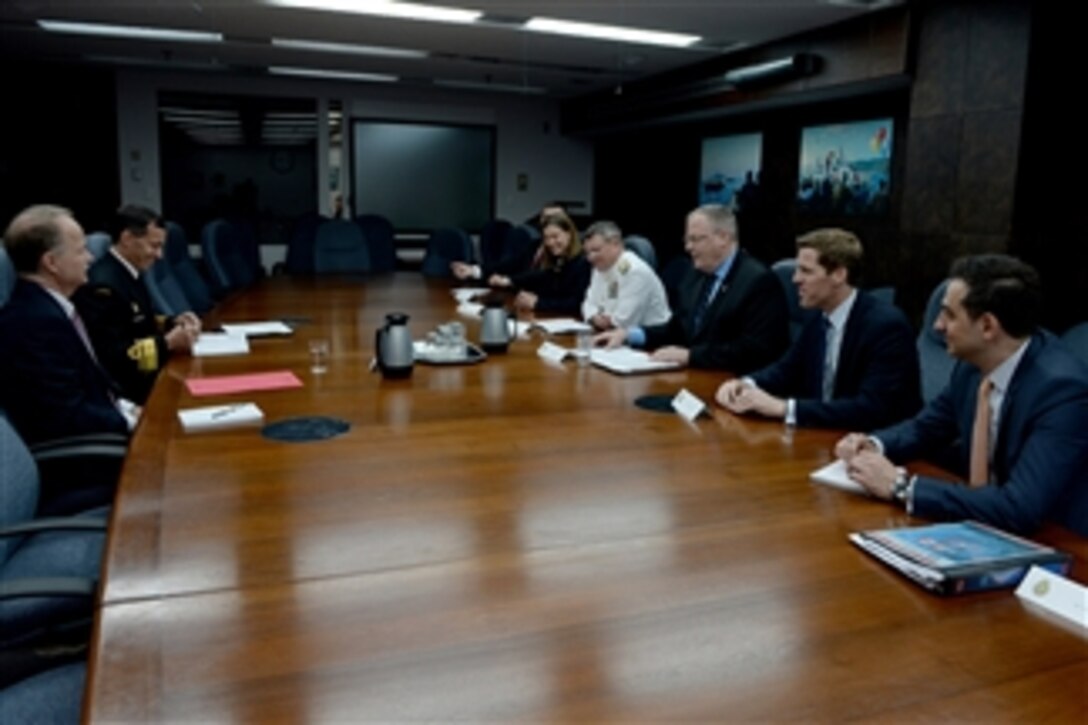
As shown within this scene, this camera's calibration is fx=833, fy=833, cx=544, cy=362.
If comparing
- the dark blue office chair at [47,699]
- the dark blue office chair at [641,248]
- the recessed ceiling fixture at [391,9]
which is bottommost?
the dark blue office chair at [47,699]

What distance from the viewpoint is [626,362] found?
3109mm

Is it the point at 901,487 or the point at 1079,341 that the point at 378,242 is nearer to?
the point at 1079,341

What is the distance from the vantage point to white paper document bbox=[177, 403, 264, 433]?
89.6 inches

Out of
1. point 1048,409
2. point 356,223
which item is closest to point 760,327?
point 1048,409

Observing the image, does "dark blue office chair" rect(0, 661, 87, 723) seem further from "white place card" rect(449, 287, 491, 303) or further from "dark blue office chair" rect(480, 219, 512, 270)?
"dark blue office chair" rect(480, 219, 512, 270)

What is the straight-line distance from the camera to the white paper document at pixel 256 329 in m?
3.81

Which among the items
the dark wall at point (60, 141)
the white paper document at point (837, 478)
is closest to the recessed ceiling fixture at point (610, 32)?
the white paper document at point (837, 478)

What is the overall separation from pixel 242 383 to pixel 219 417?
50cm

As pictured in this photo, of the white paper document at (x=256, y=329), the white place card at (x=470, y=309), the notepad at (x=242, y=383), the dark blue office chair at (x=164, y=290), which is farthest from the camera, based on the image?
the dark blue office chair at (x=164, y=290)

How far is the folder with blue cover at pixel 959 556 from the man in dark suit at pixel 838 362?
34.0 inches

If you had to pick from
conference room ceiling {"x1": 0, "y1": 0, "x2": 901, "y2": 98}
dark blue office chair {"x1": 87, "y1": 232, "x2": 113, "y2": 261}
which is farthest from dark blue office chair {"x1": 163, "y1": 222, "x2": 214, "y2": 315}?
conference room ceiling {"x1": 0, "y1": 0, "x2": 901, "y2": 98}

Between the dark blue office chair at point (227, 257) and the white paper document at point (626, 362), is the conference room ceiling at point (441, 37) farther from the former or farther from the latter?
the white paper document at point (626, 362)

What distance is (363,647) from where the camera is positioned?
1.16 meters

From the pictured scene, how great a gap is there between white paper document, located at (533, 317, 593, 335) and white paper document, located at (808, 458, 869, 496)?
6.85 ft
